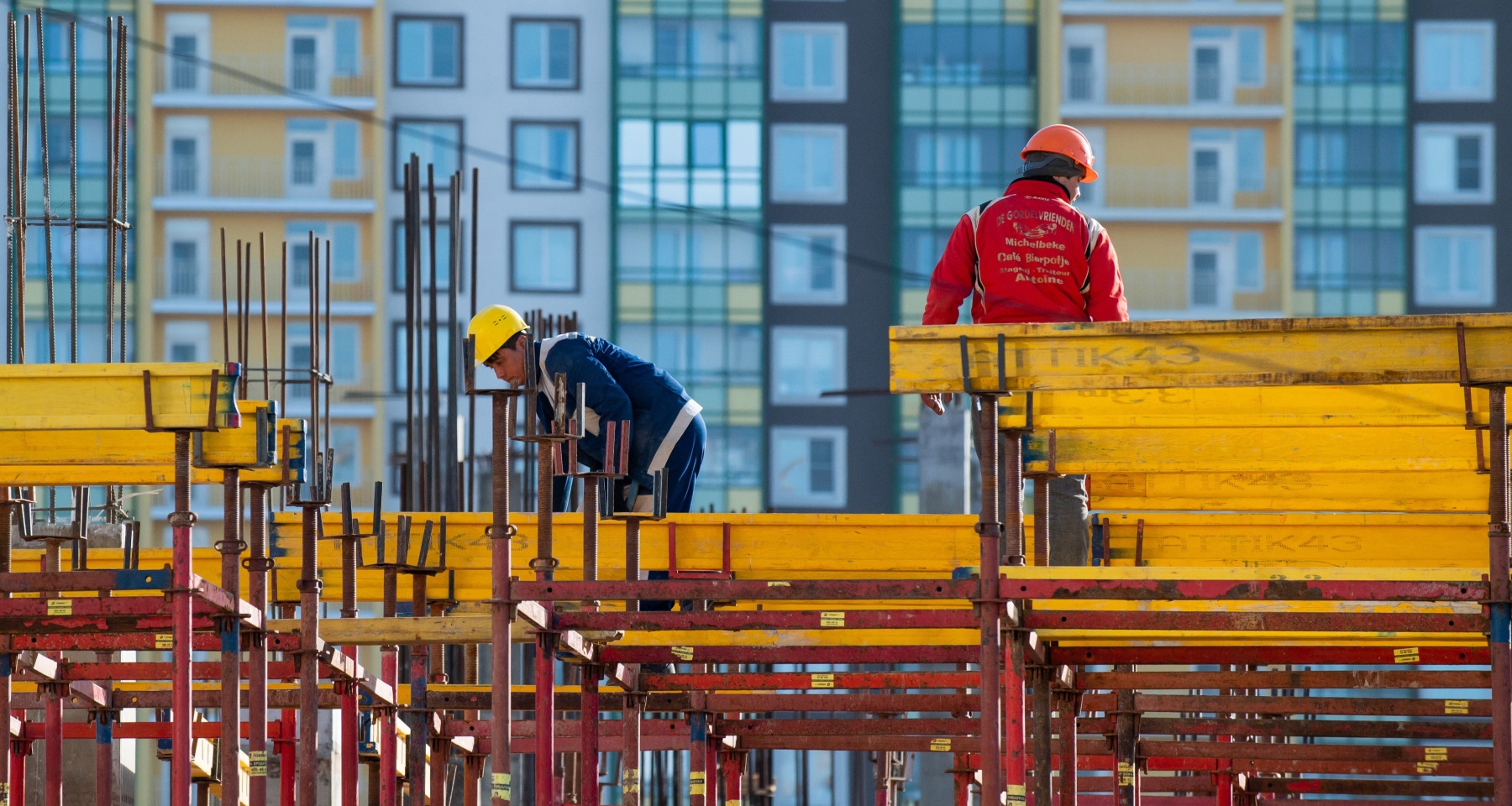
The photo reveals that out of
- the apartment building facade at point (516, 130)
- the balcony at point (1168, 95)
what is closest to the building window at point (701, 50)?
the apartment building facade at point (516, 130)

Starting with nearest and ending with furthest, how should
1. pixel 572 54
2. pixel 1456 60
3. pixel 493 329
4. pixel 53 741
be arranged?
1. pixel 493 329
2. pixel 53 741
3. pixel 1456 60
4. pixel 572 54

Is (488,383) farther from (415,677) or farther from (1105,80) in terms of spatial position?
(415,677)

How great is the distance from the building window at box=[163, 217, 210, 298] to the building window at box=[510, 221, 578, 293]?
757 centimetres

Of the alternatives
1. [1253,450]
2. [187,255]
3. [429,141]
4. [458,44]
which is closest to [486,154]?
[429,141]

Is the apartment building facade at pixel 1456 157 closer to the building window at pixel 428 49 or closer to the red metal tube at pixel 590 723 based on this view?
the building window at pixel 428 49

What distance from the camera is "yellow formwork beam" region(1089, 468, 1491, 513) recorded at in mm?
11555

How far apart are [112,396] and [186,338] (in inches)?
1850

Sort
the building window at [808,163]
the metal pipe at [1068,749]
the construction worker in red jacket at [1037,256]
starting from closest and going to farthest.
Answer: the construction worker in red jacket at [1037,256], the metal pipe at [1068,749], the building window at [808,163]

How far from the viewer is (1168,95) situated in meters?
54.1

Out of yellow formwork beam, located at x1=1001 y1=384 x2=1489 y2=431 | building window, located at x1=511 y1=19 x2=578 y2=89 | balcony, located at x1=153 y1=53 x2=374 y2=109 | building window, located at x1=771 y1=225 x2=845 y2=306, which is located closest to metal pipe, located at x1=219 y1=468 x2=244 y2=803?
yellow formwork beam, located at x1=1001 y1=384 x2=1489 y2=431

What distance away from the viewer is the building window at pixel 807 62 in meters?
53.8

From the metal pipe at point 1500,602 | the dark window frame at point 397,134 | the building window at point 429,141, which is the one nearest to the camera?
the metal pipe at point 1500,602

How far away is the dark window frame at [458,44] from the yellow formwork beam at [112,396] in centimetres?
4706

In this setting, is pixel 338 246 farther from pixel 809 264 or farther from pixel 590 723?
pixel 590 723
